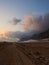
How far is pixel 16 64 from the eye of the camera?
23.6 meters

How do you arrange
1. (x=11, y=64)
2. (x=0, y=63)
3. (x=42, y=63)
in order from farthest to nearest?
(x=42, y=63), (x=0, y=63), (x=11, y=64)

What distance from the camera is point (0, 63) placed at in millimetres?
24984

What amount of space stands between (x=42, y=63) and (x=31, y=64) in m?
2.45

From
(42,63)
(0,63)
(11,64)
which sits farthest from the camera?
(42,63)

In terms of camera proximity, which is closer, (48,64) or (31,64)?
→ (31,64)

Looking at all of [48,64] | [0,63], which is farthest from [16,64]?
[48,64]

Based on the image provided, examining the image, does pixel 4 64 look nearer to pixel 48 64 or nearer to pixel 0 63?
pixel 0 63

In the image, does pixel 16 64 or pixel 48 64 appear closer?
pixel 16 64

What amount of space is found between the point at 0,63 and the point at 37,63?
3616 mm

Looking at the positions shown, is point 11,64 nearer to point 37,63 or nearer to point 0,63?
point 0,63

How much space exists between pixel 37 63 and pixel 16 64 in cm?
344

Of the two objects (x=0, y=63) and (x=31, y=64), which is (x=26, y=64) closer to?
(x=31, y=64)

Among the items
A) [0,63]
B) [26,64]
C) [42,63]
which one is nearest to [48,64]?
[42,63]

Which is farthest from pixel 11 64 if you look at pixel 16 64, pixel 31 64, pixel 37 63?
pixel 37 63
